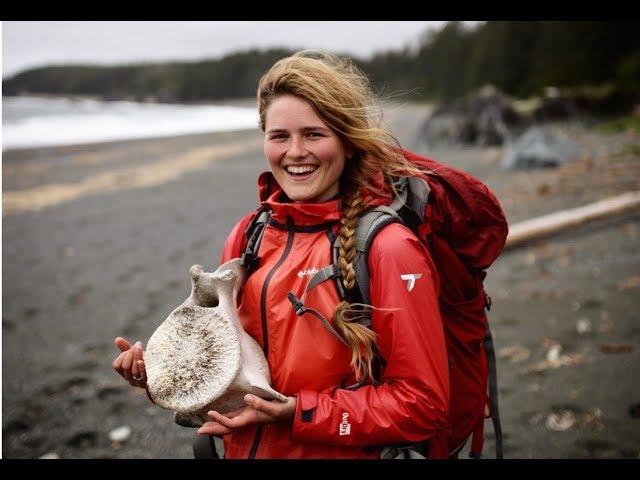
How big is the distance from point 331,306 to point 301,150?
1.98 ft

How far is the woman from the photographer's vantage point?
1717mm

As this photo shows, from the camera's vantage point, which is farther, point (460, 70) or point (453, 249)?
point (460, 70)

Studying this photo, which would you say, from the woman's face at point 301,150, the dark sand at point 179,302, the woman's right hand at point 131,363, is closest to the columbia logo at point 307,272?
the woman's face at point 301,150

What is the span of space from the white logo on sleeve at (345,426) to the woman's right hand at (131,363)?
79 centimetres

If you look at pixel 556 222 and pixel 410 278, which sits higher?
pixel 410 278

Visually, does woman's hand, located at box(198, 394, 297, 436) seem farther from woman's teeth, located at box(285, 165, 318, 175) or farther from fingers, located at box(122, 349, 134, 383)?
woman's teeth, located at box(285, 165, 318, 175)

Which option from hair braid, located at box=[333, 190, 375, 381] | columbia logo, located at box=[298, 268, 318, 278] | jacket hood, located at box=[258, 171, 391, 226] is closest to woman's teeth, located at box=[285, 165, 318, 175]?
jacket hood, located at box=[258, 171, 391, 226]

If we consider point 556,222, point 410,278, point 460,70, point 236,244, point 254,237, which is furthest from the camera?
point 460,70

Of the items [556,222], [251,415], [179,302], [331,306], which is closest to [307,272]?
[331,306]

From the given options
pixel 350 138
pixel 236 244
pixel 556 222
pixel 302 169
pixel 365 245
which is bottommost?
pixel 556 222

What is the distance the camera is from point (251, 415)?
1731 mm

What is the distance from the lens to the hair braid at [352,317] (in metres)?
1.72

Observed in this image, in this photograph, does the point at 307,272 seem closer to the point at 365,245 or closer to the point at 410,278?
the point at 365,245

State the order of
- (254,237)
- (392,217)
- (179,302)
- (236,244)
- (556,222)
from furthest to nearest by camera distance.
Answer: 1. (179,302)
2. (556,222)
3. (236,244)
4. (254,237)
5. (392,217)
